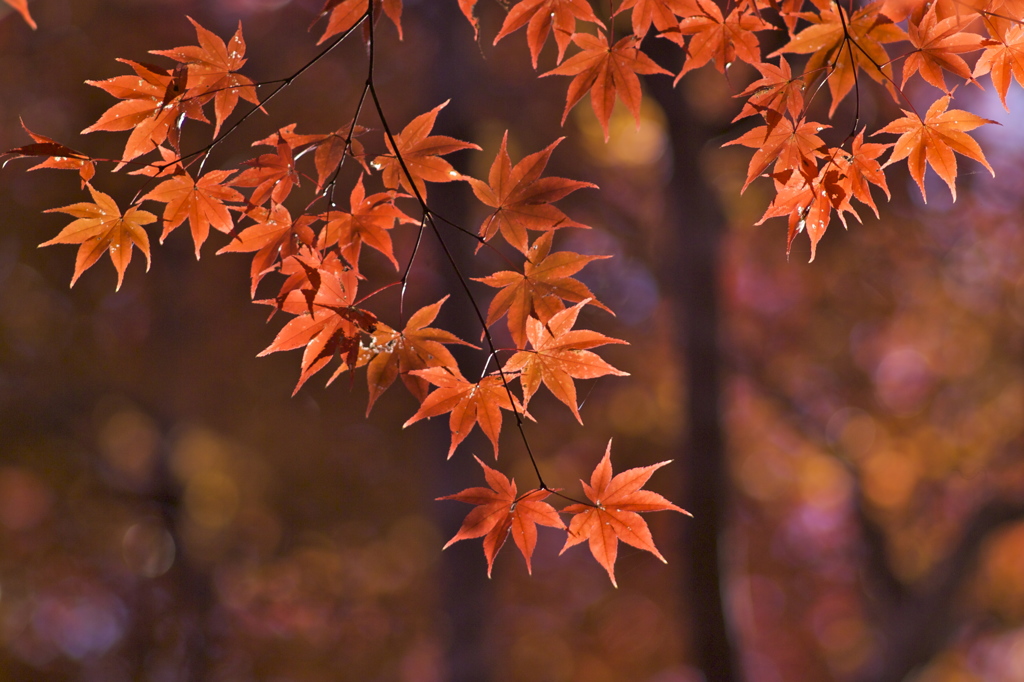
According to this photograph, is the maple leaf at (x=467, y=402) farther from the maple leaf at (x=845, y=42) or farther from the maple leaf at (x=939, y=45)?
the maple leaf at (x=939, y=45)

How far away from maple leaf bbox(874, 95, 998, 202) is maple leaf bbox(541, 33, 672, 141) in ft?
1.69

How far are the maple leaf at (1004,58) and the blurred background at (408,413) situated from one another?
4544mm

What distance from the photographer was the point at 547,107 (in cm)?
748

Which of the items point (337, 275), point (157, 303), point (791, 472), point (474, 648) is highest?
point (337, 275)

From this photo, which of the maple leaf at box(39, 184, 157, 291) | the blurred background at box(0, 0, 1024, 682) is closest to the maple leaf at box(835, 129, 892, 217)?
the maple leaf at box(39, 184, 157, 291)

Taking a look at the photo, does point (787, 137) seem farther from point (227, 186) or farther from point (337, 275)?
point (227, 186)

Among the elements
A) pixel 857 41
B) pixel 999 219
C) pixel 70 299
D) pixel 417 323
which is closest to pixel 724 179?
pixel 999 219

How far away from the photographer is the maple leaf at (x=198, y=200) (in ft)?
4.47

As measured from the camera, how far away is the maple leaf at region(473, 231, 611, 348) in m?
1.34

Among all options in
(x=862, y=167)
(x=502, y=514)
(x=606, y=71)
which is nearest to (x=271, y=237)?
(x=502, y=514)

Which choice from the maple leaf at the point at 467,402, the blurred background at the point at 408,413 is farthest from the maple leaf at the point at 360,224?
the blurred background at the point at 408,413

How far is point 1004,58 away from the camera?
57.4 inches

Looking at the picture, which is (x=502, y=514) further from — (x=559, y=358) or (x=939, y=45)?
(x=939, y=45)

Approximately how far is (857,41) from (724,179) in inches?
210
